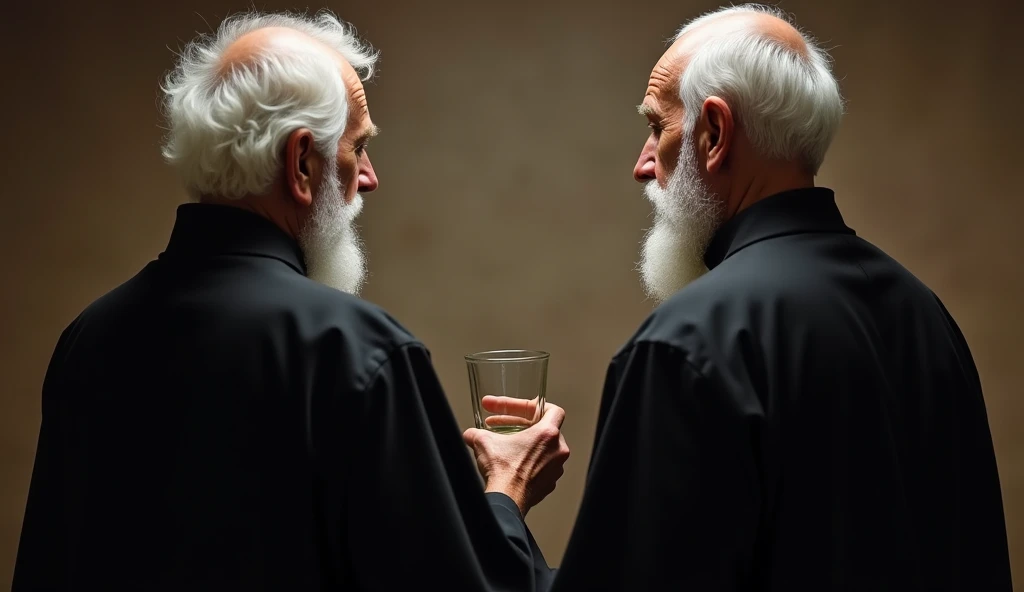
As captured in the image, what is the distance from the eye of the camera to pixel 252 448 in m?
1.29

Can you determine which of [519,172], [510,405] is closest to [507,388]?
[510,405]

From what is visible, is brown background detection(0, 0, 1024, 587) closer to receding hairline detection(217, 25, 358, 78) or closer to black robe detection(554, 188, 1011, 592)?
receding hairline detection(217, 25, 358, 78)

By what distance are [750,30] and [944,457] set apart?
2.22ft

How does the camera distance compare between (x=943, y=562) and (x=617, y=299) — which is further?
(x=617, y=299)

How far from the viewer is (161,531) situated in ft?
4.27

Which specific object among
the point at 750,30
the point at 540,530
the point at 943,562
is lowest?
the point at 540,530

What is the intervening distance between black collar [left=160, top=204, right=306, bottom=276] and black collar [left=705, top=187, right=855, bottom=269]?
0.65 meters

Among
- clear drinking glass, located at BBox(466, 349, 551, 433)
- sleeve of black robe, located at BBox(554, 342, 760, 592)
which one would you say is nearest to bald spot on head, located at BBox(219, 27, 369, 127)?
clear drinking glass, located at BBox(466, 349, 551, 433)

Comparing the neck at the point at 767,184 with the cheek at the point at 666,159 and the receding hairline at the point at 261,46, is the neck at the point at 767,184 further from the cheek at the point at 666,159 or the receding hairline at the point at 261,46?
the receding hairline at the point at 261,46

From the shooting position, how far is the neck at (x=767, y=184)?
1.48 m

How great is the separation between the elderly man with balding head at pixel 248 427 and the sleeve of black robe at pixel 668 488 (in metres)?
0.20

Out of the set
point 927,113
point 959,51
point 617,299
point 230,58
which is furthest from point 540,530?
point 230,58

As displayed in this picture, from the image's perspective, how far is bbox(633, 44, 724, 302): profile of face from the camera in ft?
5.20

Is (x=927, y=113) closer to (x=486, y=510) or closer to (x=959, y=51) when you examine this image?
(x=959, y=51)
